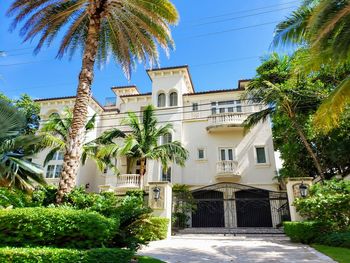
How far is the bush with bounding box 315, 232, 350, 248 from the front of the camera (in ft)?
29.8

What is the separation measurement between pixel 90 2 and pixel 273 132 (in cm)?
2040

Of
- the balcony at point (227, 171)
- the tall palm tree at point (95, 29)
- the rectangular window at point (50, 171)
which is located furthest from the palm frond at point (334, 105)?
the rectangular window at point (50, 171)

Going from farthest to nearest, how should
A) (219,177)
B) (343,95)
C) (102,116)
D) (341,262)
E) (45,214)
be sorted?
(102,116) → (219,177) → (343,95) → (341,262) → (45,214)

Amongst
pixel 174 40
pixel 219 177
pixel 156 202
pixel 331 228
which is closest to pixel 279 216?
pixel 219 177

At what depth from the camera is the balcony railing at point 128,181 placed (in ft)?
71.2

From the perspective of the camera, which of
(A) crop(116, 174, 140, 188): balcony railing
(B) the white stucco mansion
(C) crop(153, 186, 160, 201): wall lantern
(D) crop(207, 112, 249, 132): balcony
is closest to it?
(C) crop(153, 186, 160, 201): wall lantern

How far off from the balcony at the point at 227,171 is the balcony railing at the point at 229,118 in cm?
345

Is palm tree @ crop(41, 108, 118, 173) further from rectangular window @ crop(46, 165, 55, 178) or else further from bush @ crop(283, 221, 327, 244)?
bush @ crop(283, 221, 327, 244)

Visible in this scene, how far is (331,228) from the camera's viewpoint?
10578mm

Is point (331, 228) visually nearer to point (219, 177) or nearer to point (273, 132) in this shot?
point (219, 177)

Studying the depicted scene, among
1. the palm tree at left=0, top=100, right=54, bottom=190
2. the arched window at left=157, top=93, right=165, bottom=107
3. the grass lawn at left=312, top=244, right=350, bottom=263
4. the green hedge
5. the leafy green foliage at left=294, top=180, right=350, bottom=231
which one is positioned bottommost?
the grass lawn at left=312, top=244, right=350, bottom=263

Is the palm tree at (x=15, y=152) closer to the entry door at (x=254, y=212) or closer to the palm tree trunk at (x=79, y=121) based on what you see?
the palm tree trunk at (x=79, y=121)

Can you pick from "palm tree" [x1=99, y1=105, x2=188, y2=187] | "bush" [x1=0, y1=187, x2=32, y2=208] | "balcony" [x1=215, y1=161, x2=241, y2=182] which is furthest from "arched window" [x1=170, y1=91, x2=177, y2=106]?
"bush" [x1=0, y1=187, x2=32, y2=208]

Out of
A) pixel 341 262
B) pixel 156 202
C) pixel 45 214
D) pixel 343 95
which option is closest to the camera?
pixel 45 214
